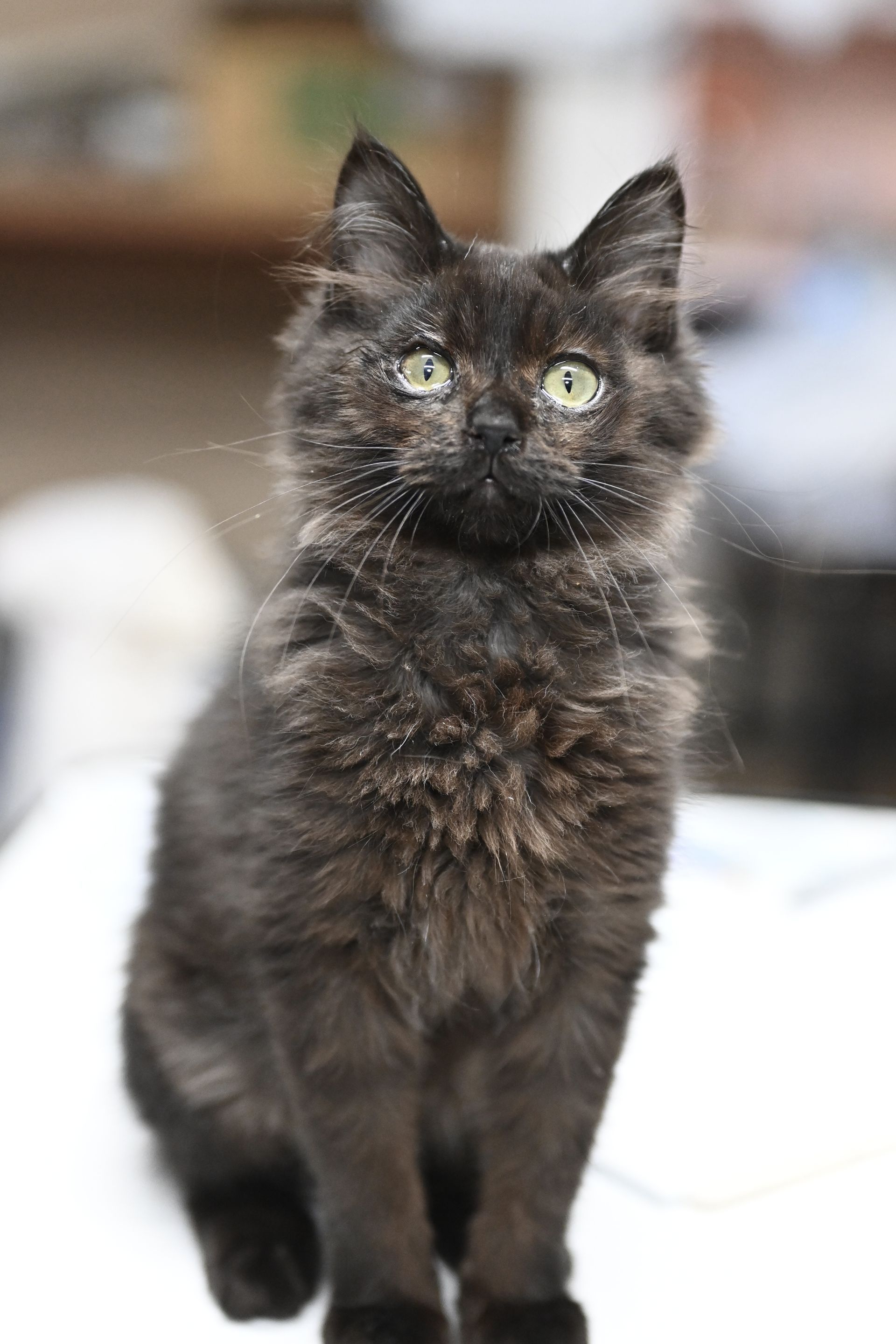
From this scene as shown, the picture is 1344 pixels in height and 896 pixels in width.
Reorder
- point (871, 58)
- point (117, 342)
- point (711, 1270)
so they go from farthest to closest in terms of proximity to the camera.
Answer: point (117, 342) → point (871, 58) → point (711, 1270)

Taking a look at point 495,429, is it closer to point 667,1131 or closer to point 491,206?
point 667,1131

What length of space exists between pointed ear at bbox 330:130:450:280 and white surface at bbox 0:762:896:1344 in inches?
18.8

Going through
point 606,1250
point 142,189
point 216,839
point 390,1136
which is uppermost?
point 142,189

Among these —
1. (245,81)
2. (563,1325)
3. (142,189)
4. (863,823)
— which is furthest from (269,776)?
(245,81)

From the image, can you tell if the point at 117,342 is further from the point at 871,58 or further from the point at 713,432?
the point at 713,432

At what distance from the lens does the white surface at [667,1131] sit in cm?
93

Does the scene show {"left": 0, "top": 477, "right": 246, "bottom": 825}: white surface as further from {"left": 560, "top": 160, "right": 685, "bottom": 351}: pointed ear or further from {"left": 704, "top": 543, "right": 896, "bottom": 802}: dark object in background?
{"left": 704, "top": 543, "right": 896, "bottom": 802}: dark object in background

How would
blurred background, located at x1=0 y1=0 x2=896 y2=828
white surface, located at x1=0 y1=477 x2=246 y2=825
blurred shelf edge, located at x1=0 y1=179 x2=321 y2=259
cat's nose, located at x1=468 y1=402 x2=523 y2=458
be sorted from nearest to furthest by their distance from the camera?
1. cat's nose, located at x1=468 y1=402 x2=523 y2=458
2. white surface, located at x1=0 y1=477 x2=246 y2=825
3. blurred background, located at x1=0 y1=0 x2=896 y2=828
4. blurred shelf edge, located at x1=0 y1=179 x2=321 y2=259

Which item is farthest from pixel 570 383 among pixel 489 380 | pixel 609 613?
pixel 609 613

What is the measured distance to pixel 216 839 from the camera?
101cm

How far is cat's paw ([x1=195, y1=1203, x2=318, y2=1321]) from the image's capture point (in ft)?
3.05

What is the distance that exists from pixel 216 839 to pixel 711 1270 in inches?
19.5

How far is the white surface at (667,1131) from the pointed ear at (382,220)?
1.57 ft

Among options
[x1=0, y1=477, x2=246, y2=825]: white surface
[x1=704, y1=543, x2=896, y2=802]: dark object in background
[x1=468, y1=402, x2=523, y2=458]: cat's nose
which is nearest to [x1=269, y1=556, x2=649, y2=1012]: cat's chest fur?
[x1=468, y1=402, x2=523, y2=458]: cat's nose
